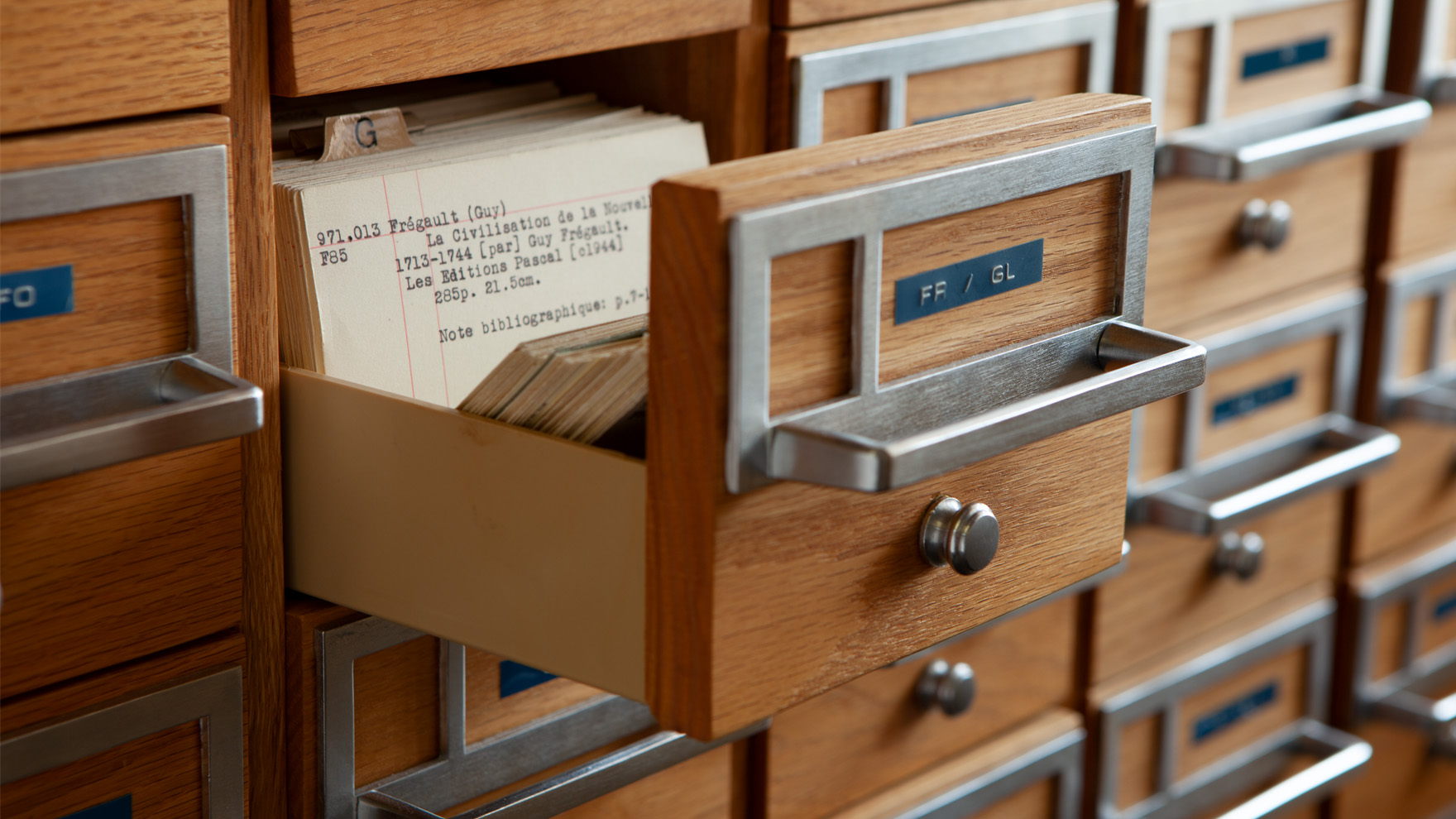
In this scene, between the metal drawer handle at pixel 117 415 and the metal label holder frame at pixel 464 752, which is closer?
the metal drawer handle at pixel 117 415

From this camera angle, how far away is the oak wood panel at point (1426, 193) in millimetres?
1212

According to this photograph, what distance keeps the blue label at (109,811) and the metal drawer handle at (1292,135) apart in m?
0.73

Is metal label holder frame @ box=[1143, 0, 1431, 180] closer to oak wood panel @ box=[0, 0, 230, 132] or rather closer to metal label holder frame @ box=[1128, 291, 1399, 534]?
metal label holder frame @ box=[1128, 291, 1399, 534]

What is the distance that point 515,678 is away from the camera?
2.51 ft

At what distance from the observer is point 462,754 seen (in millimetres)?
748

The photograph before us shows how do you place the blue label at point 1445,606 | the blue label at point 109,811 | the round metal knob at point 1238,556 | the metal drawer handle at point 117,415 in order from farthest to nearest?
1. the blue label at point 1445,606
2. the round metal knob at point 1238,556
3. the blue label at point 109,811
4. the metal drawer handle at point 117,415

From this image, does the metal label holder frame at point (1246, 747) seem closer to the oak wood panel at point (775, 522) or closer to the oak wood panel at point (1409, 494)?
the oak wood panel at point (1409, 494)

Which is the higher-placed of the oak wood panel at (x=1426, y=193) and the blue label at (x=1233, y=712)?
the oak wood panel at (x=1426, y=193)

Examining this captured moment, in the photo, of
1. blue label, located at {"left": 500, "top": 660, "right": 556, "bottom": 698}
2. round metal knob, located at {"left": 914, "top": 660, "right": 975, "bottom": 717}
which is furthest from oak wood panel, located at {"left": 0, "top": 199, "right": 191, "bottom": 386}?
round metal knob, located at {"left": 914, "top": 660, "right": 975, "bottom": 717}

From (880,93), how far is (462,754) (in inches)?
16.6

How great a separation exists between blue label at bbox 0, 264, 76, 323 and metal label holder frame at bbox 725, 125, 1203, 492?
0.81 ft

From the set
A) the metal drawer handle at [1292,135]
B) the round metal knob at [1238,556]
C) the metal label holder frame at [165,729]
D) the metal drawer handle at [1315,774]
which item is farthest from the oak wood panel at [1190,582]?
the metal label holder frame at [165,729]

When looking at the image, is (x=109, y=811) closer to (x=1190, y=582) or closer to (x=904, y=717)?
(x=904, y=717)

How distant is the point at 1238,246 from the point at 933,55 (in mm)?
352
